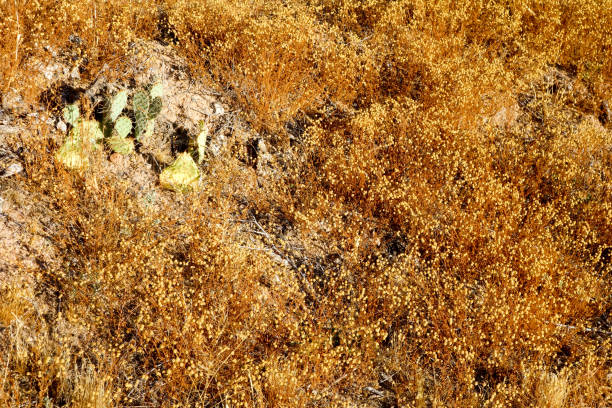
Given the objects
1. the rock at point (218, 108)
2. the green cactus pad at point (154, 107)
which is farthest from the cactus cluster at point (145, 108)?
the rock at point (218, 108)

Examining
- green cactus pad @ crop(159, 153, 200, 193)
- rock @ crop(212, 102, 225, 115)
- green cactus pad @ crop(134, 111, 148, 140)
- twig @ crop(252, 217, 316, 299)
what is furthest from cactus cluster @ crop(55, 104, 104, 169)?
twig @ crop(252, 217, 316, 299)

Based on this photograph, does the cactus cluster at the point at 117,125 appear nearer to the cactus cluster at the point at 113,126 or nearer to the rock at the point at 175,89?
the cactus cluster at the point at 113,126

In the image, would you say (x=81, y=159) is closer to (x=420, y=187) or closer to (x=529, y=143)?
(x=420, y=187)

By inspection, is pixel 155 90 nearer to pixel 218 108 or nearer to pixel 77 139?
pixel 218 108

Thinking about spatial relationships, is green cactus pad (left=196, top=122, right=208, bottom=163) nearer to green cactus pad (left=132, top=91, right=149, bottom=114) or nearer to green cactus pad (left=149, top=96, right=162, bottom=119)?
green cactus pad (left=149, top=96, right=162, bottom=119)

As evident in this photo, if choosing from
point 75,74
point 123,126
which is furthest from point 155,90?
point 75,74

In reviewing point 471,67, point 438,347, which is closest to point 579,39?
point 471,67

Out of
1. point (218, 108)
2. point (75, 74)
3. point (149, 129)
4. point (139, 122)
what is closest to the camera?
point (139, 122)
